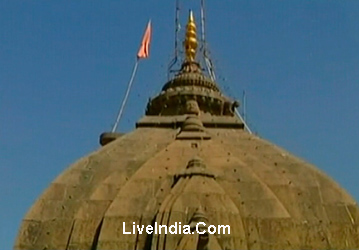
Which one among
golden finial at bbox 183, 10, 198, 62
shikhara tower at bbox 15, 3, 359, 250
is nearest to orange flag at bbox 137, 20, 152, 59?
golden finial at bbox 183, 10, 198, 62

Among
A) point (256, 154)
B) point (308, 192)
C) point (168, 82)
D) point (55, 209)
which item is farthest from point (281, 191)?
point (168, 82)

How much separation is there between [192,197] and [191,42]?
1704cm

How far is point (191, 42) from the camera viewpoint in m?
42.7

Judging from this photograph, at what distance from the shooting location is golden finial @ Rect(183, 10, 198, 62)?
42.4m

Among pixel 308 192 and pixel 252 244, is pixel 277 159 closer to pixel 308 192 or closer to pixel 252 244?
pixel 308 192

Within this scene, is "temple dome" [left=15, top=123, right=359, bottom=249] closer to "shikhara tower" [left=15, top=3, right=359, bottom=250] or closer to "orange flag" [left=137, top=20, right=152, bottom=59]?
"shikhara tower" [left=15, top=3, right=359, bottom=250]

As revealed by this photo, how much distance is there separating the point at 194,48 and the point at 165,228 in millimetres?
18146

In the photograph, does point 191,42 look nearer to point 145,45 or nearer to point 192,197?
point 145,45

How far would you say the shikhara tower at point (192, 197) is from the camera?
88.5ft

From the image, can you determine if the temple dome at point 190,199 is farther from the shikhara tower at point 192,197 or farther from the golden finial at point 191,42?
the golden finial at point 191,42

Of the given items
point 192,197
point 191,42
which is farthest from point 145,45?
point 192,197

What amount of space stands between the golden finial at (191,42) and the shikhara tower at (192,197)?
731 centimetres

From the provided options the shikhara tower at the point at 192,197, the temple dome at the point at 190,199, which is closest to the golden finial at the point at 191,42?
the shikhara tower at the point at 192,197

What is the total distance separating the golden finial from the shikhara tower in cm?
731
